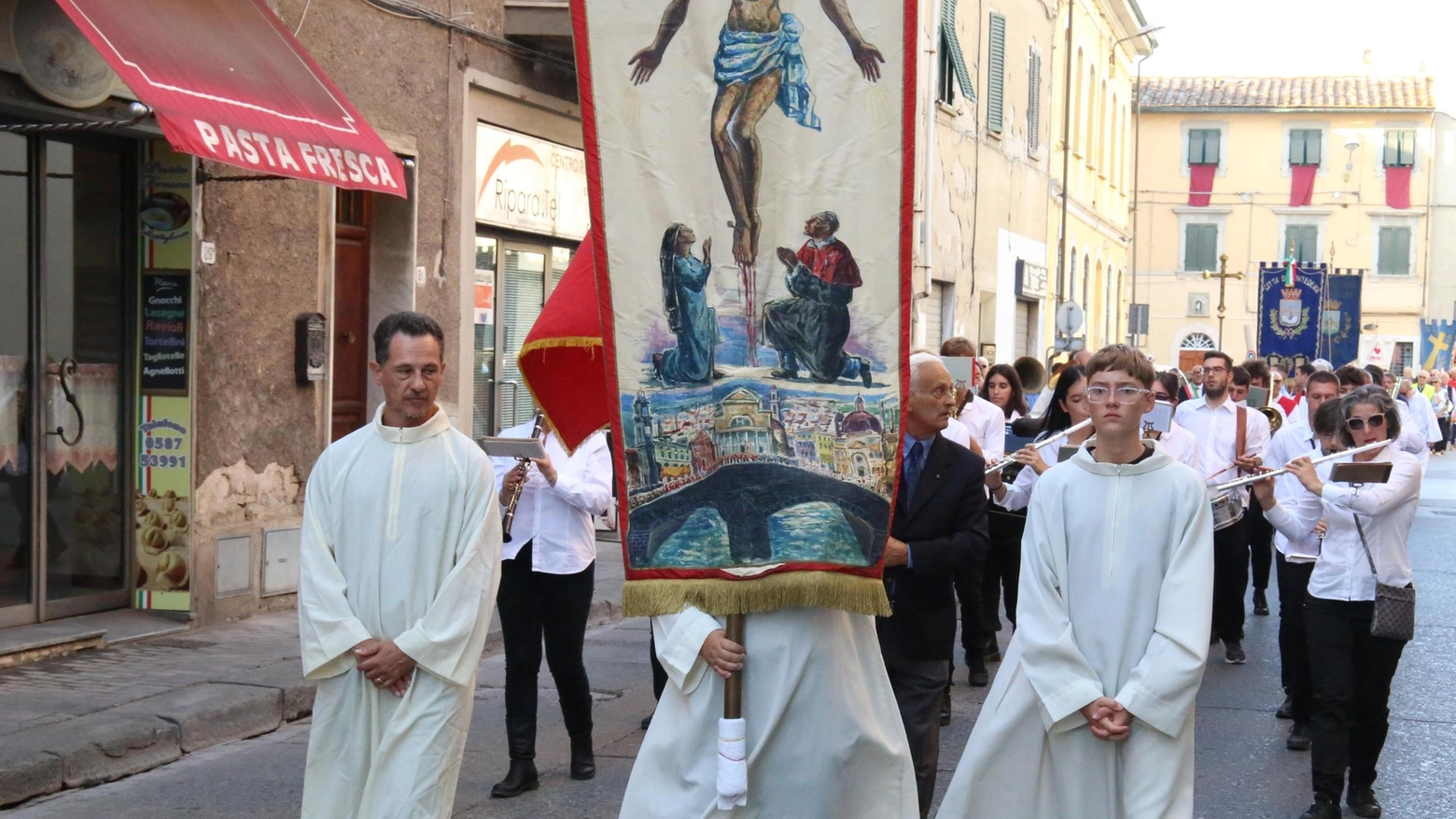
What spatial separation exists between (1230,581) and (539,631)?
510 cm

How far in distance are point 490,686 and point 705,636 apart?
16.0 ft

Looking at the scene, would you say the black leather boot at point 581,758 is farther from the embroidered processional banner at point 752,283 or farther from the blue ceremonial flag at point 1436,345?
the blue ceremonial flag at point 1436,345

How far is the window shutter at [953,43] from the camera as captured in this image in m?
22.8

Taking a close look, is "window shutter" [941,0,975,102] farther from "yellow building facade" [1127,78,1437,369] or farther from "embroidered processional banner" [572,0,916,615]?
"yellow building facade" [1127,78,1437,369]

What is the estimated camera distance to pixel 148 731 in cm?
736

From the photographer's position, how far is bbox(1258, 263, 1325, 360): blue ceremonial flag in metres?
27.0

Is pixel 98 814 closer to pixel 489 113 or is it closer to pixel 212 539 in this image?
pixel 212 539

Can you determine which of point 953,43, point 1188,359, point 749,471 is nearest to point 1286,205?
point 1188,359

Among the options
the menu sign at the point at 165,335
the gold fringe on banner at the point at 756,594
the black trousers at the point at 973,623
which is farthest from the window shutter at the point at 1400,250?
the gold fringe on banner at the point at 756,594

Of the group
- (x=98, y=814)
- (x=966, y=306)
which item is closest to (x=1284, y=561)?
(x=98, y=814)

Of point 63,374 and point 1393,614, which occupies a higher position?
point 63,374

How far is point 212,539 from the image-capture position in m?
10.2

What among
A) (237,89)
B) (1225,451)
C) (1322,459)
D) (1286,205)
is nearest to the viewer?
(1322,459)

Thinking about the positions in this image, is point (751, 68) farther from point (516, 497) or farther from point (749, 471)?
point (516, 497)
